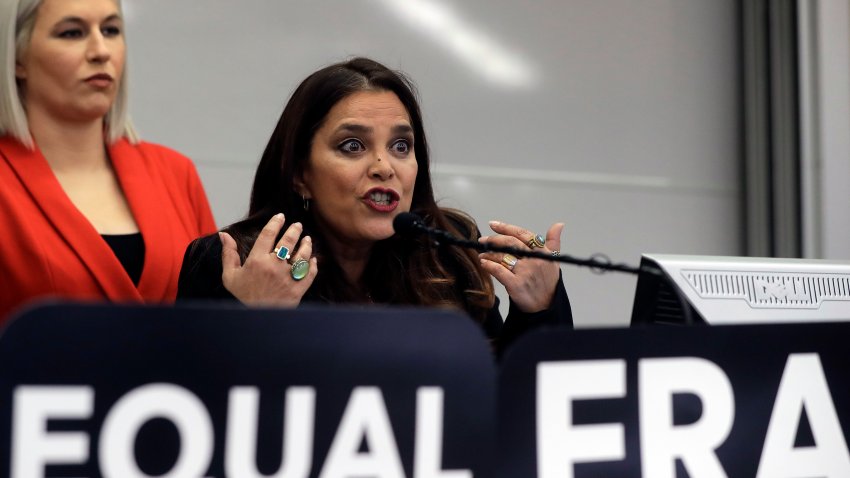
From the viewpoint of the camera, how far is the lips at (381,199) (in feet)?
5.80

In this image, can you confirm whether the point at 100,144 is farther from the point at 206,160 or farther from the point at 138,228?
the point at 206,160

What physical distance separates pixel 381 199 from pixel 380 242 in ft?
0.54

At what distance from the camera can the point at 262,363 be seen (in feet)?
2.92

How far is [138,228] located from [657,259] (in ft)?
3.51

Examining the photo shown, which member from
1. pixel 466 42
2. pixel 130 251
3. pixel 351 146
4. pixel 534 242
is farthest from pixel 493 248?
pixel 466 42

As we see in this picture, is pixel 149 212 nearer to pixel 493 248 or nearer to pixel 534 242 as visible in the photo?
pixel 534 242

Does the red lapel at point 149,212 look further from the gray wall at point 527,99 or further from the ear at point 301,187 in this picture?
the gray wall at point 527,99

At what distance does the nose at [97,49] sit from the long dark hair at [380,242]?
1.14ft

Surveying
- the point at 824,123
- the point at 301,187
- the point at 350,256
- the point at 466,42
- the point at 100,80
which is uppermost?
the point at 466,42

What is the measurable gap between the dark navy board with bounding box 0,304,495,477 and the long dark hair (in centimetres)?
87

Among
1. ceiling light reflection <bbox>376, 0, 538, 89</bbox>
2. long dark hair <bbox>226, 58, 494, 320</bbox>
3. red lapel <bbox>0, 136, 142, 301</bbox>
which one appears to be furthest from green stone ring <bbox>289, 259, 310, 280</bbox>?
ceiling light reflection <bbox>376, 0, 538, 89</bbox>

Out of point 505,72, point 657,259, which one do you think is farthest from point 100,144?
point 505,72

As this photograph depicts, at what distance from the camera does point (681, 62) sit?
3.96 m

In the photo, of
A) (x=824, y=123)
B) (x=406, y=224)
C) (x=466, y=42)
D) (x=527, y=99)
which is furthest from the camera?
(x=824, y=123)
